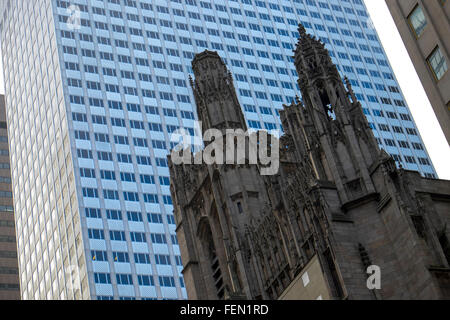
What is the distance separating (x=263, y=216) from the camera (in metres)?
55.7

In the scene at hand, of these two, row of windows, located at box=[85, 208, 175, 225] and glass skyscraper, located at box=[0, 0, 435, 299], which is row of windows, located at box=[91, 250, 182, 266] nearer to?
glass skyscraper, located at box=[0, 0, 435, 299]

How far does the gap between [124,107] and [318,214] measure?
83251mm

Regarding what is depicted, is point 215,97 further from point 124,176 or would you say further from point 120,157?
point 120,157

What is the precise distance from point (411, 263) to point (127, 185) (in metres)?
78.6

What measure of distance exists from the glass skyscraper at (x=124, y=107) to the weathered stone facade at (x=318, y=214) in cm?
4328

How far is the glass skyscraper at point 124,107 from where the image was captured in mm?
109125

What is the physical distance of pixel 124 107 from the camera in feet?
408

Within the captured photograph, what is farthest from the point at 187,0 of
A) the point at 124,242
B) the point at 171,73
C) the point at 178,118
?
the point at 124,242

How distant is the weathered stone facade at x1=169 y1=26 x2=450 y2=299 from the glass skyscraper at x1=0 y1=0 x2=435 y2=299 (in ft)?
142

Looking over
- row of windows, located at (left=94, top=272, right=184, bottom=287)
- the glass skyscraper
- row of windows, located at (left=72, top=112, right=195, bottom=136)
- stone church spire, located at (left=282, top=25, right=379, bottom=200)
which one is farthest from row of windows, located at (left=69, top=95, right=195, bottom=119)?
stone church spire, located at (left=282, top=25, right=379, bottom=200)

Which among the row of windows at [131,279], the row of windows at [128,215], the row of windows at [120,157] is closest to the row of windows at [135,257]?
the row of windows at [131,279]

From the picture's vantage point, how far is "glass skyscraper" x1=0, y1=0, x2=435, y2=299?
358 feet

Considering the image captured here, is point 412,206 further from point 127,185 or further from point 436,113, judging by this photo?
point 127,185

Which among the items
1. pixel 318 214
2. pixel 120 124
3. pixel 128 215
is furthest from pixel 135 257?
pixel 318 214
